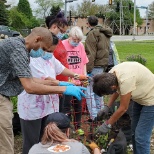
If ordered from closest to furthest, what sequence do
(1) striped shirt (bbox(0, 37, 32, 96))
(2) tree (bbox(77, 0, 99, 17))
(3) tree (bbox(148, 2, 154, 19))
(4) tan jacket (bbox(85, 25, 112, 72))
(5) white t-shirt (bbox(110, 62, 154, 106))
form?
(1) striped shirt (bbox(0, 37, 32, 96)) → (5) white t-shirt (bbox(110, 62, 154, 106)) → (4) tan jacket (bbox(85, 25, 112, 72)) → (2) tree (bbox(77, 0, 99, 17)) → (3) tree (bbox(148, 2, 154, 19))

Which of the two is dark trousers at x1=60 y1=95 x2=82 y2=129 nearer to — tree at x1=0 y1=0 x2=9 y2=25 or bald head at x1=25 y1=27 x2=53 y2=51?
bald head at x1=25 y1=27 x2=53 y2=51

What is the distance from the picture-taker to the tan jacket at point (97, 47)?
5.39 meters

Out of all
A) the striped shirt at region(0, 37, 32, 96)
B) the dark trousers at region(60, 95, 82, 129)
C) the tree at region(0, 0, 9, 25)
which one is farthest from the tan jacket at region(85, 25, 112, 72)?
the tree at region(0, 0, 9, 25)

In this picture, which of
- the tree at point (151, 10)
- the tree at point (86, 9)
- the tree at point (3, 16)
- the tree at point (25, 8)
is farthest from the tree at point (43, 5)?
the tree at point (3, 16)

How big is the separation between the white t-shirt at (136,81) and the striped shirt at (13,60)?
2.90 ft

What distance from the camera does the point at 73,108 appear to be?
5117mm

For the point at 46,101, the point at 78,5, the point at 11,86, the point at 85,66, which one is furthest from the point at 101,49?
the point at 78,5

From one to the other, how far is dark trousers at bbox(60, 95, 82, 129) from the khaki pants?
179 centimetres

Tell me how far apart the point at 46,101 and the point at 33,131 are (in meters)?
0.32

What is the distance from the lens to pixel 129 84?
319 centimetres

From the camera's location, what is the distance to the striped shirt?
2701mm

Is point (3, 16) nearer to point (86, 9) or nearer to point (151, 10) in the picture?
point (86, 9)

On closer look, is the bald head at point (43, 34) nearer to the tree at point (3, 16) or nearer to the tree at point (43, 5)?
the tree at point (3, 16)

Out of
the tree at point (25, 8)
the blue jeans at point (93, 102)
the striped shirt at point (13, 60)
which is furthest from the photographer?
the tree at point (25, 8)
